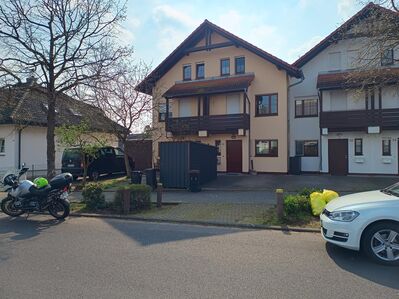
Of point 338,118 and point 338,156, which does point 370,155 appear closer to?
point 338,156

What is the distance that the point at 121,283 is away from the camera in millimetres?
4535

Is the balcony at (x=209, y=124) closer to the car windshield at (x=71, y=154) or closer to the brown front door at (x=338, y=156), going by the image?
the brown front door at (x=338, y=156)

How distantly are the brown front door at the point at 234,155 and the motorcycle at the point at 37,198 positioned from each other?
14795 mm

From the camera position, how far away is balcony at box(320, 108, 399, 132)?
19781 millimetres

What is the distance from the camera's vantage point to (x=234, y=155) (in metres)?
23.2

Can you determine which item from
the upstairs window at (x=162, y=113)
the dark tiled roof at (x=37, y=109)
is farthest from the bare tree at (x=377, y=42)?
the upstairs window at (x=162, y=113)

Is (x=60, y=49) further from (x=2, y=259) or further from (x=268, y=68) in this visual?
(x=268, y=68)

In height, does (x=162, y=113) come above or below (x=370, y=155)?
above

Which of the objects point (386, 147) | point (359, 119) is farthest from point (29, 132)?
point (386, 147)

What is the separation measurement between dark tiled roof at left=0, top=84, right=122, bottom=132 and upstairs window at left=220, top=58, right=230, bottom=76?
29.5 ft

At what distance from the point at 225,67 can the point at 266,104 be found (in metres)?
4.22

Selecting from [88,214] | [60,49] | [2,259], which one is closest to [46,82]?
[60,49]

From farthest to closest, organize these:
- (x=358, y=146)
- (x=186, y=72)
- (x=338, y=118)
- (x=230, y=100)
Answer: (x=186, y=72) → (x=230, y=100) → (x=358, y=146) → (x=338, y=118)

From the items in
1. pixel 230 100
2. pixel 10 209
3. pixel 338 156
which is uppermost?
pixel 230 100
